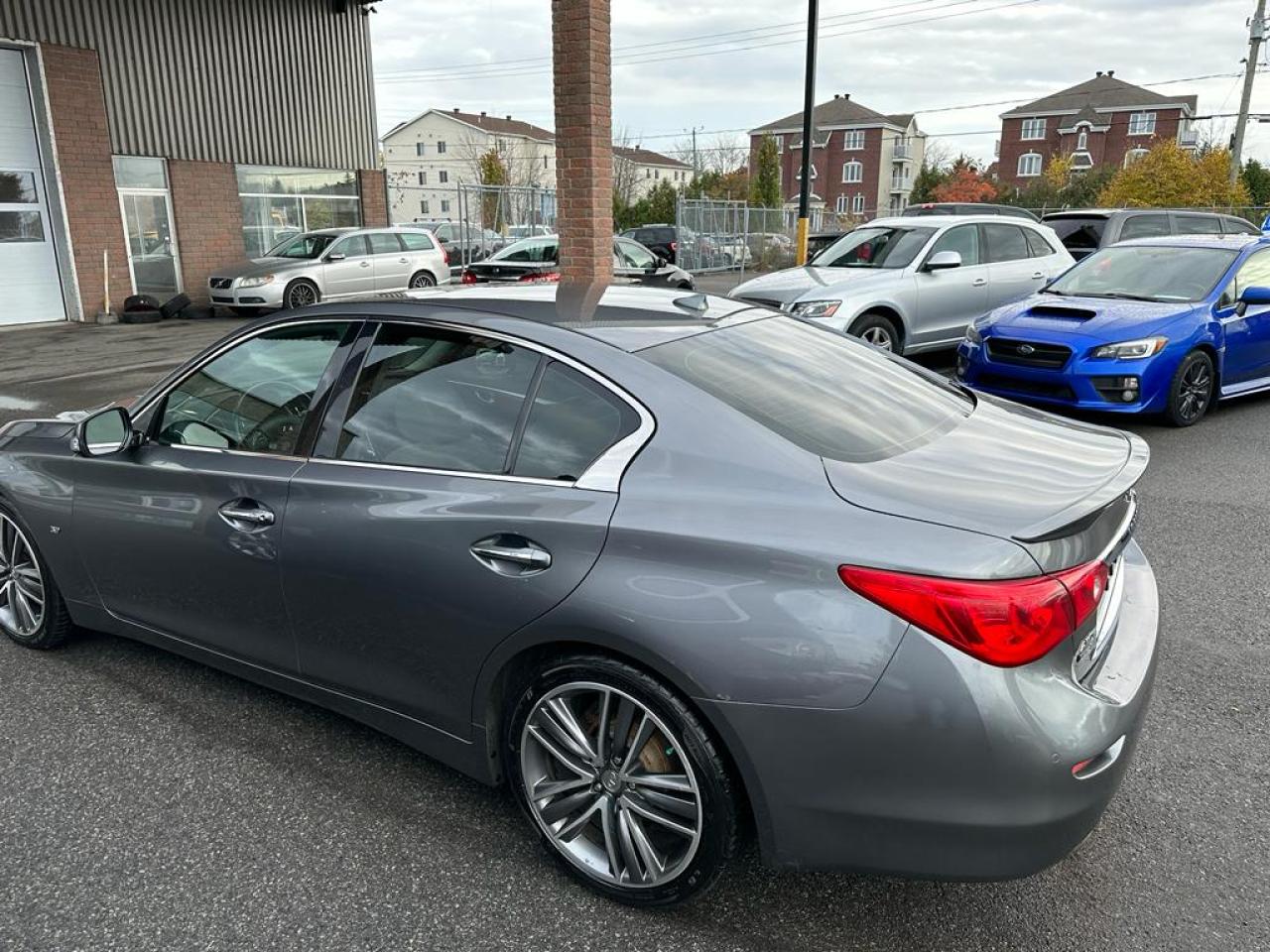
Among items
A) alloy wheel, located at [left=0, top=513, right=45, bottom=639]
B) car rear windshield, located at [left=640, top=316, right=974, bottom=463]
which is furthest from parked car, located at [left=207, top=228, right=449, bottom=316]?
car rear windshield, located at [left=640, top=316, right=974, bottom=463]

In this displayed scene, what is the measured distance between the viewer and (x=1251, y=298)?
7.78 m

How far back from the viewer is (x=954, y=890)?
→ 2518mm

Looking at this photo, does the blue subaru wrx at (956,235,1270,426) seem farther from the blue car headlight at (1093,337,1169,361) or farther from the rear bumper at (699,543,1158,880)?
the rear bumper at (699,543,1158,880)

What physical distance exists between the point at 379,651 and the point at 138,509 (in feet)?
3.89

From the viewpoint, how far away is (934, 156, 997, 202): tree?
64562 mm

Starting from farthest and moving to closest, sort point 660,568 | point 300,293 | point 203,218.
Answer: point 203,218 < point 300,293 < point 660,568

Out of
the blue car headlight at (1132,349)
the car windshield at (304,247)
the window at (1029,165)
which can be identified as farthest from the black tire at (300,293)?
the window at (1029,165)

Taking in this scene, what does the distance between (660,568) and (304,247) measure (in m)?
17.4

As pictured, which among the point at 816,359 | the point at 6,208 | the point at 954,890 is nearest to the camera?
the point at 954,890

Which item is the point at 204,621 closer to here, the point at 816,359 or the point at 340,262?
the point at 816,359

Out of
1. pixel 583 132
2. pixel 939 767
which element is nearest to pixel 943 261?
pixel 583 132

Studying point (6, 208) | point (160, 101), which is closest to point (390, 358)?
point (6, 208)

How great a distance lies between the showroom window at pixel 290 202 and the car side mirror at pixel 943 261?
1484 centimetres

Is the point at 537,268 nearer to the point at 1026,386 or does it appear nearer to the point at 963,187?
the point at 1026,386
